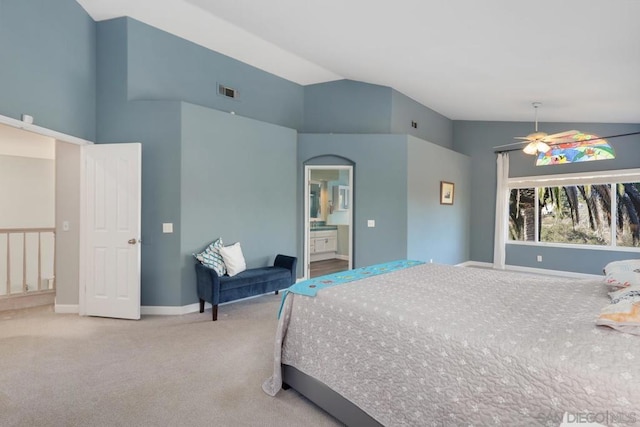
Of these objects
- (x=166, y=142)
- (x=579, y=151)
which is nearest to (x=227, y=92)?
(x=166, y=142)

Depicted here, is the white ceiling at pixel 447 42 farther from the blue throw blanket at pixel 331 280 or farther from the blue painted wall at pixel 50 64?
the blue throw blanket at pixel 331 280

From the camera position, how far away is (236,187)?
485cm

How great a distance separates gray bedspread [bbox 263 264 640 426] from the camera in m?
1.23

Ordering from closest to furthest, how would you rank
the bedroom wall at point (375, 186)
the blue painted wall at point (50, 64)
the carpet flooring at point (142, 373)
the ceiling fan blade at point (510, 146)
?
the carpet flooring at point (142, 373)
the blue painted wall at point (50, 64)
the bedroom wall at point (375, 186)
the ceiling fan blade at point (510, 146)

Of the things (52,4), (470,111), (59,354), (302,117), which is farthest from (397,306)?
(470,111)

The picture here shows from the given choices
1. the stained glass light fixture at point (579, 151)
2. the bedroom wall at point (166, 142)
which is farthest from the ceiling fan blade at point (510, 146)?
the bedroom wall at point (166, 142)

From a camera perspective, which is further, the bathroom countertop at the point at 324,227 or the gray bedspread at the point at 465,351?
the bathroom countertop at the point at 324,227

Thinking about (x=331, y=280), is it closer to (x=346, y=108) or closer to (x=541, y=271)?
(x=346, y=108)

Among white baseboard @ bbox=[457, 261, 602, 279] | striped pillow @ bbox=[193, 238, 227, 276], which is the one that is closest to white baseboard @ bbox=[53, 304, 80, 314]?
striped pillow @ bbox=[193, 238, 227, 276]

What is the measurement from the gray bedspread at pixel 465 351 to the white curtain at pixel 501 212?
516 cm

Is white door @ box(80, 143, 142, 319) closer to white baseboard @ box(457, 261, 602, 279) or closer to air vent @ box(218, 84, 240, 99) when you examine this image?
air vent @ box(218, 84, 240, 99)

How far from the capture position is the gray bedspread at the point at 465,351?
1227 millimetres

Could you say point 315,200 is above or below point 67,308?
above

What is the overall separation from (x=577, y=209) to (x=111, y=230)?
8.20 metres
